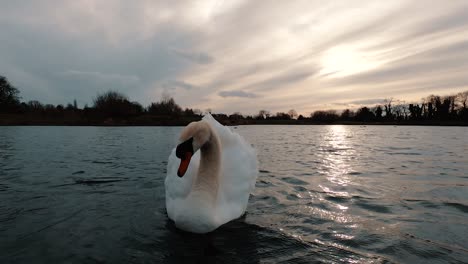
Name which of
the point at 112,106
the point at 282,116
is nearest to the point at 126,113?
the point at 112,106

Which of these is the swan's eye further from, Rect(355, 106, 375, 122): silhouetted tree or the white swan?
Rect(355, 106, 375, 122): silhouetted tree

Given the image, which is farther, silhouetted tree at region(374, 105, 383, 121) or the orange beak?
silhouetted tree at region(374, 105, 383, 121)

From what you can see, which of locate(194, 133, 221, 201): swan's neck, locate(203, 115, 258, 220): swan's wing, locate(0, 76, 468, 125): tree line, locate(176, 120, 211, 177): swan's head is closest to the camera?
locate(176, 120, 211, 177): swan's head

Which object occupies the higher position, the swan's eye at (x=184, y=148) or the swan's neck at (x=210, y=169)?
the swan's eye at (x=184, y=148)

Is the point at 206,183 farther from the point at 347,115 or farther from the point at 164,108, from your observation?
the point at 347,115

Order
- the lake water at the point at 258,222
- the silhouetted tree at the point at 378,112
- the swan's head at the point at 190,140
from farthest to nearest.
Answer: the silhouetted tree at the point at 378,112
the lake water at the point at 258,222
the swan's head at the point at 190,140

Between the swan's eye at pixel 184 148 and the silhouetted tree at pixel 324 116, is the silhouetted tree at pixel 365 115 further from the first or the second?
the swan's eye at pixel 184 148

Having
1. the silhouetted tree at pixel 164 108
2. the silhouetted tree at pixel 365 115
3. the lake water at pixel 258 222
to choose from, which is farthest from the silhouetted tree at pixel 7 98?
the silhouetted tree at pixel 365 115

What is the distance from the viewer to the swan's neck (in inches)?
160

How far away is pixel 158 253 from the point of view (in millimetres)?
3512

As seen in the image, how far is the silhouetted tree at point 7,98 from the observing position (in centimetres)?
7394

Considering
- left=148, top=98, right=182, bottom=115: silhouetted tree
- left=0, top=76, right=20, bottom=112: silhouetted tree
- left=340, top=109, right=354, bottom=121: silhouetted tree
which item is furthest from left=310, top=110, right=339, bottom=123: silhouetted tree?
left=0, top=76, right=20, bottom=112: silhouetted tree

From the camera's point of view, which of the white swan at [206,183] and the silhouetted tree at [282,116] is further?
the silhouetted tree at [282,116]

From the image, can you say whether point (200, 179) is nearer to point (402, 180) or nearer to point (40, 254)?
point (40, 254)
